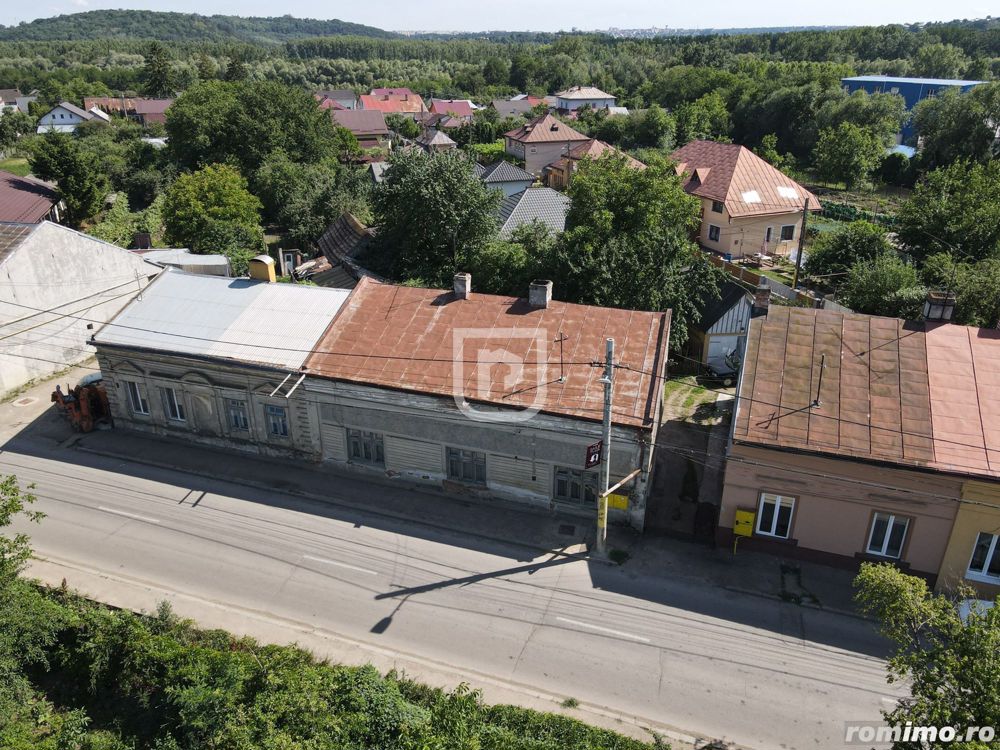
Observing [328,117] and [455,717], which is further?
[328,117]

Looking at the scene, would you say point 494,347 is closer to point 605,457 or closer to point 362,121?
point 605,457

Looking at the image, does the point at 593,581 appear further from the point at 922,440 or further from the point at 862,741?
the point at 922,440

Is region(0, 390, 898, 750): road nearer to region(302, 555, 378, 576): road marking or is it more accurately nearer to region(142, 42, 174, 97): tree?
region(302, 555, 378, 576): road marking

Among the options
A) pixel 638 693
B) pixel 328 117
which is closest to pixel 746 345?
pixel 638 693

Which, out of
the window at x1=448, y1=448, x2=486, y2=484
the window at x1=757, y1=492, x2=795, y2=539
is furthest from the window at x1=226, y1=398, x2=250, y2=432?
the window at x1=757, y1=492, x2=795, y2=539

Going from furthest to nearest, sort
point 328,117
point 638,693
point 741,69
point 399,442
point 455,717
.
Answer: point 741,69
point 328,117
point 399,442
point 638,693
point 455,717

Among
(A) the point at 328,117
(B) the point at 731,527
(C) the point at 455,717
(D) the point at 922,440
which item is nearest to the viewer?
(C) the point at 455,717

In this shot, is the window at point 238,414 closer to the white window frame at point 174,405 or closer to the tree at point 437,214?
the white window frame at point 174,405
